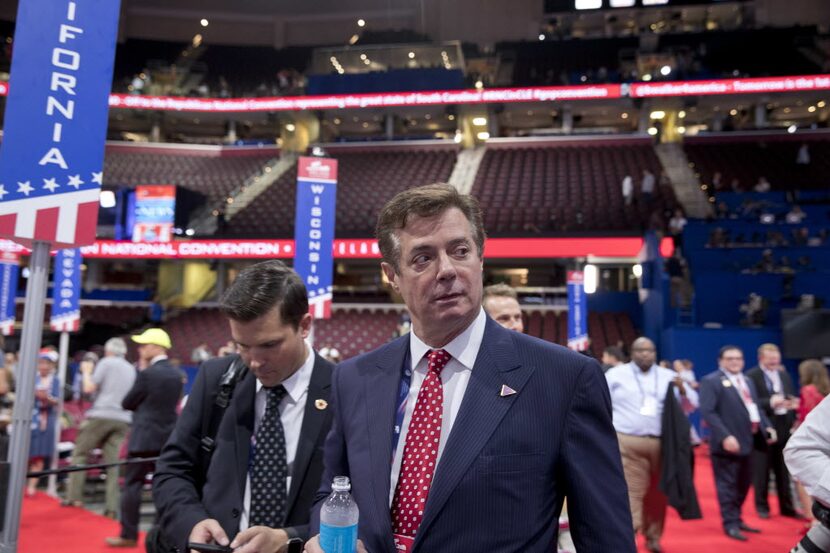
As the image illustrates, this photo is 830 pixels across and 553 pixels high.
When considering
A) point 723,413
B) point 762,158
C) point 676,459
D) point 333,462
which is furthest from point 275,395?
point 762,158

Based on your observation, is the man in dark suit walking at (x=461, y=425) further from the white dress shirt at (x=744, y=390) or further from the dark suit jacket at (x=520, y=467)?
the white dress shirt at (x=744, y=390)

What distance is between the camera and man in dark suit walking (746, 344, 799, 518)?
670 cm

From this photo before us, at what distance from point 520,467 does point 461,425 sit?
0.17 meters

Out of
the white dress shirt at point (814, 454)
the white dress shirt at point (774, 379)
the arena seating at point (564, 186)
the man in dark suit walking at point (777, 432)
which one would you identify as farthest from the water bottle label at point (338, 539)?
the arena seating at point (564, 186)

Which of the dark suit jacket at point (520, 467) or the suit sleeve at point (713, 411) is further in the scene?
the suit sleeve at point (713, 411)

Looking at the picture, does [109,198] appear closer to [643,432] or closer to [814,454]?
[643,432]

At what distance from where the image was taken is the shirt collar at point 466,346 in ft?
5.31

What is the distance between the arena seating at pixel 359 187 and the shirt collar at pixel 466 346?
51.5ft

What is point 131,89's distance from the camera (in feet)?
79.0

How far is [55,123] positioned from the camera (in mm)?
2266

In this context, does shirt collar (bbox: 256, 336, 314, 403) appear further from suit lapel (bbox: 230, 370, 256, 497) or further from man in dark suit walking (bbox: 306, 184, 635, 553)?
man in dark suit walking (bbox: 306, 184, 635, 553)

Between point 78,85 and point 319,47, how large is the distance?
89.4 ft

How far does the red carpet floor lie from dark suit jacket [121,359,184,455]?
882 mm

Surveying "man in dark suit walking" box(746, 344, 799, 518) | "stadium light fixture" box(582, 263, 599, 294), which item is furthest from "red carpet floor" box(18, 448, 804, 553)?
"stadium light fixture" box(582, 263, 599, 294)
